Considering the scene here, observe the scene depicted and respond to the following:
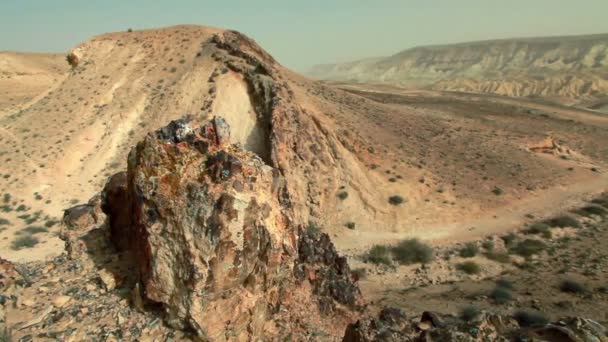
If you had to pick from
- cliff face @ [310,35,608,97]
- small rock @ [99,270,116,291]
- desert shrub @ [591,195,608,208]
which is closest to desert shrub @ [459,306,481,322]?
small rock @ [99,270,116,291]

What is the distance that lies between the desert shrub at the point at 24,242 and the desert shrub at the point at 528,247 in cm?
2296

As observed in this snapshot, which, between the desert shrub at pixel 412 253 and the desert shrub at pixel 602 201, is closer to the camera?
the desert shrub at pixel 412 253

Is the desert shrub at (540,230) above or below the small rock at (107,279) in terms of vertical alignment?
below

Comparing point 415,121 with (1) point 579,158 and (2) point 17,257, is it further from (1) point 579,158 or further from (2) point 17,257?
(2) point 17,257

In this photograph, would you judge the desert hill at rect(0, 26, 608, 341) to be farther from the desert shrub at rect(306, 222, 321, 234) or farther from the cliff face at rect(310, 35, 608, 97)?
the cliff face at rect(310, 35, 608, 97)

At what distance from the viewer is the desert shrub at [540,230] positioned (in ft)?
68.6

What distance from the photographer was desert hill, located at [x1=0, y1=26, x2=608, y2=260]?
22.0 metres

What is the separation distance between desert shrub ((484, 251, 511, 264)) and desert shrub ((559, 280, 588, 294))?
11.2 feet

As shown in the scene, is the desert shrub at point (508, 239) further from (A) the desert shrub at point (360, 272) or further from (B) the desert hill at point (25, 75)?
(B) the desert hill at point (25, 75)

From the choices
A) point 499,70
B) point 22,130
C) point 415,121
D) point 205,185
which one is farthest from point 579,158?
point 499,70

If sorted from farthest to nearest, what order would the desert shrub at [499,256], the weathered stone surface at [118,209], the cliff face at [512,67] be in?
the cliff face at [512,67] → the desert shrub at [499,256] → the weathered stone surface at [118,209]

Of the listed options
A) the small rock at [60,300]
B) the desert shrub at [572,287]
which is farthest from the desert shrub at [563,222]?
the small rock at [60,300]

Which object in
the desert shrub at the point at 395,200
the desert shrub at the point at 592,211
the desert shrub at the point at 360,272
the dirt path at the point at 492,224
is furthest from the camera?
the desert shrub at the point at 592,211

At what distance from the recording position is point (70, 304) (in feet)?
26.0
